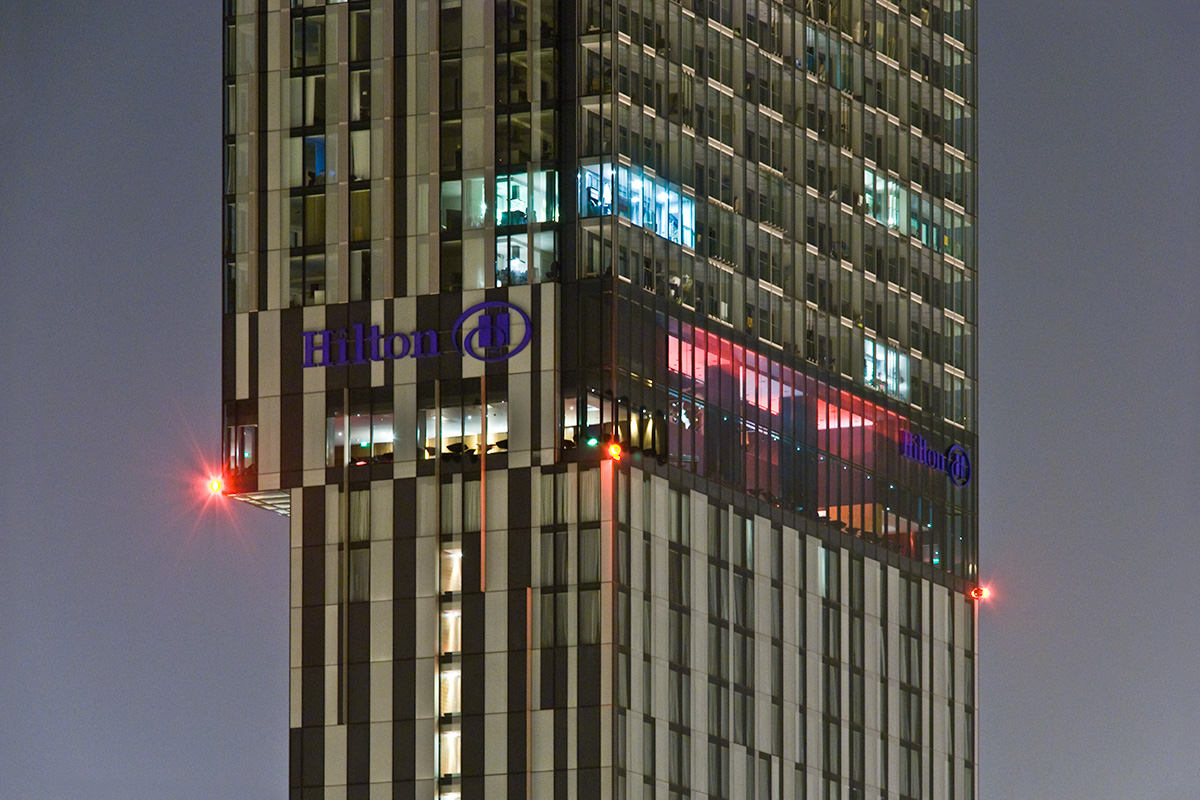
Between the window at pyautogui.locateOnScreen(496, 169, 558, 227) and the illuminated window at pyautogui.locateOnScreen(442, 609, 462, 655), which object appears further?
the window at pyautogui.locateOnScreen(496, 169, 558, 227)

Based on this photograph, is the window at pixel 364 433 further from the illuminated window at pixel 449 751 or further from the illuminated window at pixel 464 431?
the illuminated window at pixel 449 751

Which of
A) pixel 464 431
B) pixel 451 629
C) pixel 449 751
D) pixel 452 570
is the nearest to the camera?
pixel 449 751

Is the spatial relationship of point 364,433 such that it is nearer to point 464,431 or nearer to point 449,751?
point 464,431

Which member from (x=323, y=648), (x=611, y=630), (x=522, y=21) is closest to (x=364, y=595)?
(x=323, y=648)

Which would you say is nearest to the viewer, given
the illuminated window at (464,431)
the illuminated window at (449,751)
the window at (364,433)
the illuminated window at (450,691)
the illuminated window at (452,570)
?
the illuminated window at (449,751)

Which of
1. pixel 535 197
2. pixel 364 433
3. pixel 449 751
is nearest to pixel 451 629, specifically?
pixel 449 751

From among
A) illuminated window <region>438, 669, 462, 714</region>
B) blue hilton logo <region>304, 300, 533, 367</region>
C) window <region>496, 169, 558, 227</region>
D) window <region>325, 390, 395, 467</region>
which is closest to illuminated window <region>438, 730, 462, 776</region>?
illuminated window <region>438, 669, 462, 714</region>

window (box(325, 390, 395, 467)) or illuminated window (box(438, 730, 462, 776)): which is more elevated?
window (box(325, 390, 395, 467))

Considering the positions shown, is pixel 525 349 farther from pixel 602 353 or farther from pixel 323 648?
pixel 323 648

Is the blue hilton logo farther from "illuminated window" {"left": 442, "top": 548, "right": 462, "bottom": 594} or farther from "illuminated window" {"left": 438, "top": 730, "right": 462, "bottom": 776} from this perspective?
"illuminated window" {"left": 438, "top": 730, "right": 462, "bottom": 776}

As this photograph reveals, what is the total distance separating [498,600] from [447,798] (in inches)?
472

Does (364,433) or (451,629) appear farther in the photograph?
(364,433)

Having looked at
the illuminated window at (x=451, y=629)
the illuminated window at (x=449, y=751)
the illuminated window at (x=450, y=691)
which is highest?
the illuminated window at (x=451, y=629)

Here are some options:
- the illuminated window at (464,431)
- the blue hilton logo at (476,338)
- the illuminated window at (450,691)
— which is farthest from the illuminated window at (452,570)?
the blue hilton logo at (476,338)
